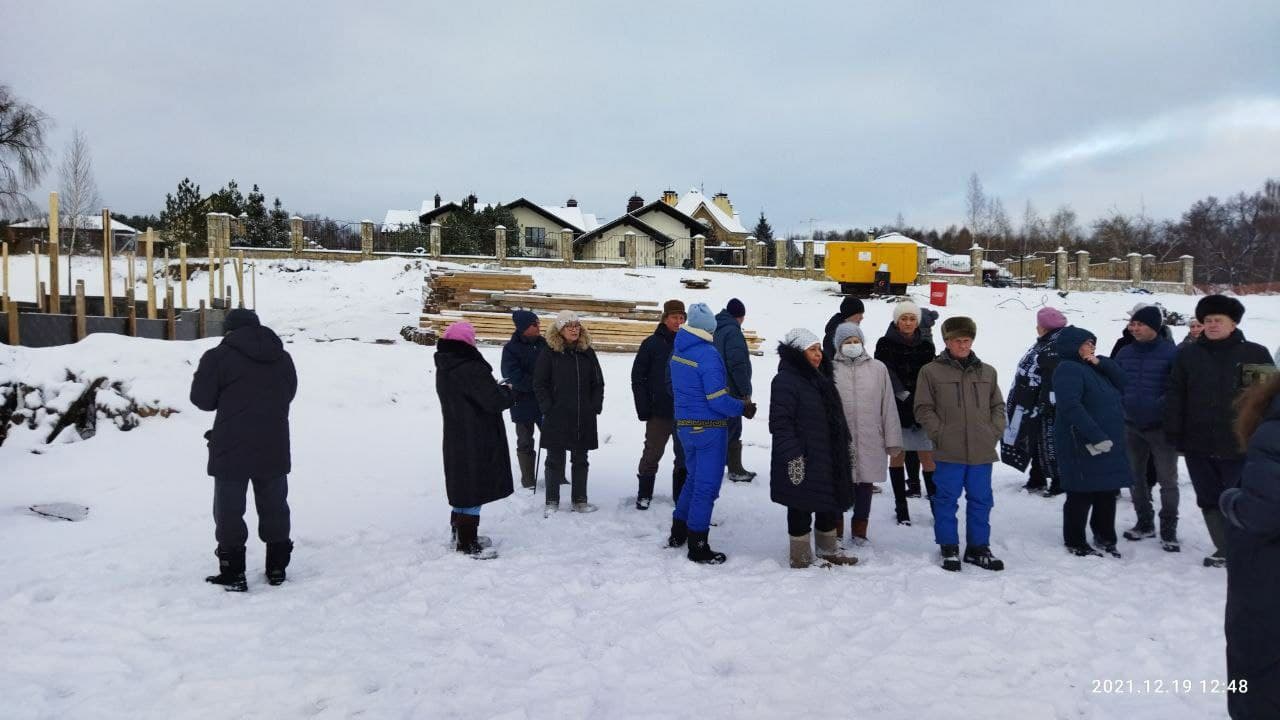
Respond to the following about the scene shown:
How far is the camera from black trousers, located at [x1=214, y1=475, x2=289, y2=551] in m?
4.88

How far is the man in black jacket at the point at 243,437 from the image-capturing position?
15.9ft

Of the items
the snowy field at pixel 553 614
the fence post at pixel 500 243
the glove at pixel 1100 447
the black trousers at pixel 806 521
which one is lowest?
the snowy field at pixel 553 614

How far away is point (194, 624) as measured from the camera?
4320 mm

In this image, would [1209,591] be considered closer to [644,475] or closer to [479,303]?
[644,475]

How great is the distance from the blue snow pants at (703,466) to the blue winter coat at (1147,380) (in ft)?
11.3

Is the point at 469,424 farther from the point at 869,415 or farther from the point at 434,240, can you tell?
the point at 434,240

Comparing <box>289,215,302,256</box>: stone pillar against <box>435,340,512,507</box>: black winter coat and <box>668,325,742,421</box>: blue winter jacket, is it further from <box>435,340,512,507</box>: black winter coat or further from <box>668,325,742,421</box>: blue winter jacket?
<box>668,325,742,421</box>: blue winter jacket

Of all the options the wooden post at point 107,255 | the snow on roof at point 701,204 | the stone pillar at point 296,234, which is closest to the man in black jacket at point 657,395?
the wooden post at point 107,255

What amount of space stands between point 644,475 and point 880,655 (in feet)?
10.9

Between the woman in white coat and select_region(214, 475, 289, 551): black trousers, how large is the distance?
4.05m

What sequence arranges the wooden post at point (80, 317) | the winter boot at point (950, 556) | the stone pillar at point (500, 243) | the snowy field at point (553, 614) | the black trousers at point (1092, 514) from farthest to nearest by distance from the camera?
the stone pillar at point (500, 243) < the wooden post at point (80, 317) < the black trousers at point (1092, 514) < the winter boot at point (950, 556) < the snowy field at point (553, 614)

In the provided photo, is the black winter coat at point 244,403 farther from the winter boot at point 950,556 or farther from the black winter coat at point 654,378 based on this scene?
the winter boot at point 950,556

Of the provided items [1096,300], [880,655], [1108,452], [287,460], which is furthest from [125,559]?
[1096,300]

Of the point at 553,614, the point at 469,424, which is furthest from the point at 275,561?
the point at 553,614
